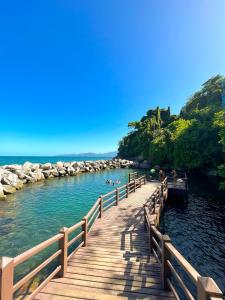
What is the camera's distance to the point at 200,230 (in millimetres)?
10922

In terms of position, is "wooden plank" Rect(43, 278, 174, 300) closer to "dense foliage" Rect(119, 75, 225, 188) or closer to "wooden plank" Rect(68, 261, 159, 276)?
"wooden plank" Rect(68, 261, 159, 276)

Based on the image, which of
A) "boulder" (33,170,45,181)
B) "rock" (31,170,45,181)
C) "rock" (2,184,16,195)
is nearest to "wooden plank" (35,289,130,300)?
"rock" (2,184,16,195)

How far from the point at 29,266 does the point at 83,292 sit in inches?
180

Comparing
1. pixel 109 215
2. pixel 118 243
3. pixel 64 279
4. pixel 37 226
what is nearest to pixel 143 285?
pixel 64 279

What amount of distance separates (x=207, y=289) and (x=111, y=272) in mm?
3017

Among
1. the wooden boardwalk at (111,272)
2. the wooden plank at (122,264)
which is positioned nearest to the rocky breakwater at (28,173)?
the wooden boardwalk at (111,272)

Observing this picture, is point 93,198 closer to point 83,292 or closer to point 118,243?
point 118,243

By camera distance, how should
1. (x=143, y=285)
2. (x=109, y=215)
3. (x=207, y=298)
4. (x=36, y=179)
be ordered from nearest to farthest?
1. (x=207, y=298)
2. (x=143, y=285)
3. (x=109, y=215)
4. (x=36, y=179)

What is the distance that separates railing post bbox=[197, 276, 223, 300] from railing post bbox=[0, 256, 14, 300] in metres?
2.65

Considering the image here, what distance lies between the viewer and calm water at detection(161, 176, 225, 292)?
770 cm

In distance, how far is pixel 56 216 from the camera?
12508 mm

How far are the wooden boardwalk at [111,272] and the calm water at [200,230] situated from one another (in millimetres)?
2951

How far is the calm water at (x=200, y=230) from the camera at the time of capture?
7699 mm

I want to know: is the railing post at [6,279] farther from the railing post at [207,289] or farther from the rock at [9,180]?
the rock at [9,180]
